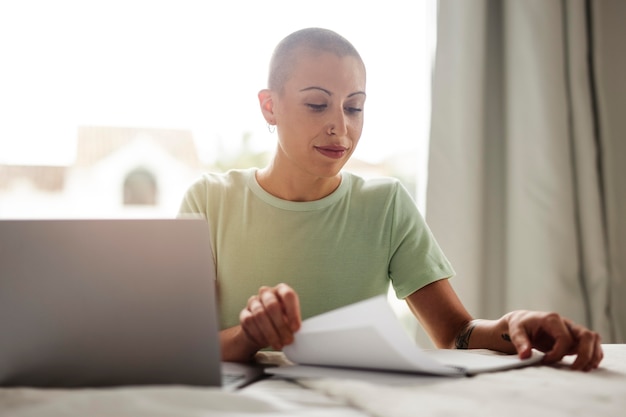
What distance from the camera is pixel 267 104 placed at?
53.3 inches

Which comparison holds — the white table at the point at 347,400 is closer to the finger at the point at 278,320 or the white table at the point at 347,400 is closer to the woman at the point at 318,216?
the finger at the point at 278,320

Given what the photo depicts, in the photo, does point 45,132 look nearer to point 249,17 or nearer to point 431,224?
point 249,17

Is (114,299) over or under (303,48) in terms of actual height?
under

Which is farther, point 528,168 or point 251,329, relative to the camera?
point 528,168

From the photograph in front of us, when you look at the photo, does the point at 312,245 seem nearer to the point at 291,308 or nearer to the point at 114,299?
the point at 291,308

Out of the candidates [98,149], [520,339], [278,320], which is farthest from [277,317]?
[98,149]

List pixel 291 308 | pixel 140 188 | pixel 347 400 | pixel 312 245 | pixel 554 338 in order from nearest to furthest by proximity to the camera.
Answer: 1. pixel 347 400
2. pixel 291 308
3. pixel 554 338
4. pixel 312 245
5. pixel 140 188

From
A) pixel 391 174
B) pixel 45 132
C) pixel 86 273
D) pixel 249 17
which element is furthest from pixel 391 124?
pixel 86 273

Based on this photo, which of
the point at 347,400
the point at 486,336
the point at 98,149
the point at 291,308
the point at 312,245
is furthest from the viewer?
the point at 98,149

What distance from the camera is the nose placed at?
1225 mm

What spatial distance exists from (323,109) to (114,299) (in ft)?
2.29

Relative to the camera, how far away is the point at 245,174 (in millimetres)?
1416

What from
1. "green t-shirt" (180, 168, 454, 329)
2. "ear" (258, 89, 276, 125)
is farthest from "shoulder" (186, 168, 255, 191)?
"ear" (258, 89, 276, 125)

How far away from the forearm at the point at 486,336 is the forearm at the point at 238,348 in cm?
37
